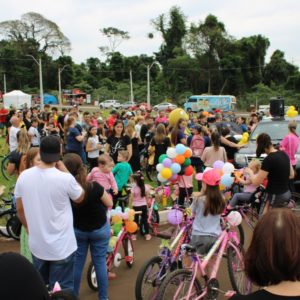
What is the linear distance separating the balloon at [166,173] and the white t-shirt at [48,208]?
8.90 feet

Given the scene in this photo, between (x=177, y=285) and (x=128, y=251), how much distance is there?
1896 millimetres

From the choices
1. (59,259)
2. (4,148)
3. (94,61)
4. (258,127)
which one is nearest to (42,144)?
(59,259)

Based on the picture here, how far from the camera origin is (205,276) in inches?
167

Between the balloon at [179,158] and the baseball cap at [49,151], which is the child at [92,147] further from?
the baseball cap at [49,151]

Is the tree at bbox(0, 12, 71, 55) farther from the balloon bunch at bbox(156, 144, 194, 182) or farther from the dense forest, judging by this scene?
the balloon bunch at bbox(156, 144, 194, 182)

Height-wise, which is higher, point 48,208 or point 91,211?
point 48,208

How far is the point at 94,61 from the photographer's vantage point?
8675 centimetres

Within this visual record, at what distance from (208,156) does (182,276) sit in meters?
4.76

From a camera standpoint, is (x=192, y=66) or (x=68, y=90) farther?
(x=68, y=90)

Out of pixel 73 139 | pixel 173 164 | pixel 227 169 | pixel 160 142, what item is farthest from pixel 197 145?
pixel 227 169

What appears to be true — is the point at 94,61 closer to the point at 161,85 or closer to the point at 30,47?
the point at 30,47

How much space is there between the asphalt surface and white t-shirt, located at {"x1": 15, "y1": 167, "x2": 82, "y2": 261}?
1.48 m

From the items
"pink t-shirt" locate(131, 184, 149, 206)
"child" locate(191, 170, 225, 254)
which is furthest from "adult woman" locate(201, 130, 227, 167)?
"child" locate(191, 170, 225, 254)

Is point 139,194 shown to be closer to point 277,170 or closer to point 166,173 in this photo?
point 166,173
